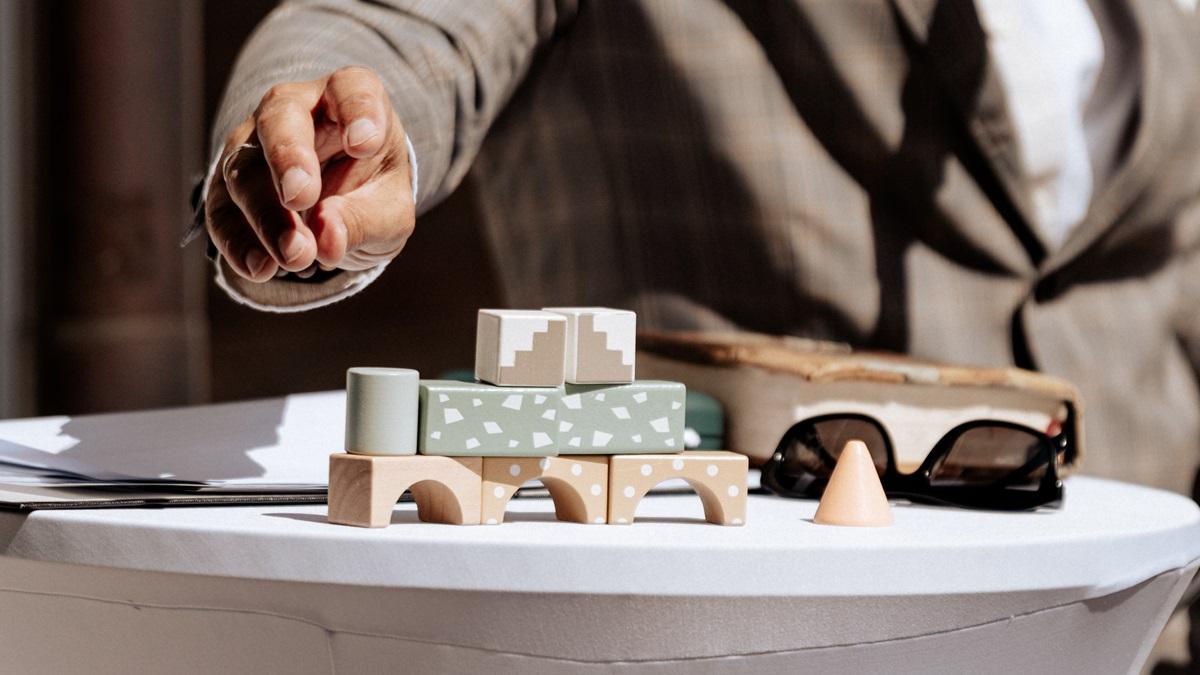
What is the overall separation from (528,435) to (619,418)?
0.03 metres

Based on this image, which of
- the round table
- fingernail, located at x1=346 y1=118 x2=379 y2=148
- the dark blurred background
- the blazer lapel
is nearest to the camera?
the round table

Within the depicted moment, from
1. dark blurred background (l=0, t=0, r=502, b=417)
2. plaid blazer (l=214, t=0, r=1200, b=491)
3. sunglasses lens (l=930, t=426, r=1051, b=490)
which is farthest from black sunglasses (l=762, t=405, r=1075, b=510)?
dark blurred background (l=0, t=0, r=502, b=417)

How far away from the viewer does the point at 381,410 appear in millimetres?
428

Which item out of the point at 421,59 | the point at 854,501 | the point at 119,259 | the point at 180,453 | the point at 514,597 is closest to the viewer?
the point at 514,597

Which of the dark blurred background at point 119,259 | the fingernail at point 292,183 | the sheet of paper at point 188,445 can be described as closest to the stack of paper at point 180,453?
the sheet of paper at point 188,445

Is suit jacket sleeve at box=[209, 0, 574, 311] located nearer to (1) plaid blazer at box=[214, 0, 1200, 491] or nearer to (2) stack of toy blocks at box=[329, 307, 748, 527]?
(1) plaid blazer at box=[214, 0, 1200, 491]

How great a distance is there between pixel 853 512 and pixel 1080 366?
65 centimetres

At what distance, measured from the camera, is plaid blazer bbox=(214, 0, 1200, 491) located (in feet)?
3.47

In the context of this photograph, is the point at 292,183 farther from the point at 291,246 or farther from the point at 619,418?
the point at 619,418

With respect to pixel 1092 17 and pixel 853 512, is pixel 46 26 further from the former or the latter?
pixel 853 512

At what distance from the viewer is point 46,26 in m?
2.10

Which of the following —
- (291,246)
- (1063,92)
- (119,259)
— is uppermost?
(1063,92)

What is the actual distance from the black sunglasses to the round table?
103 millimetres

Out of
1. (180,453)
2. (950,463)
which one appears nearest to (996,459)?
(950,463)
